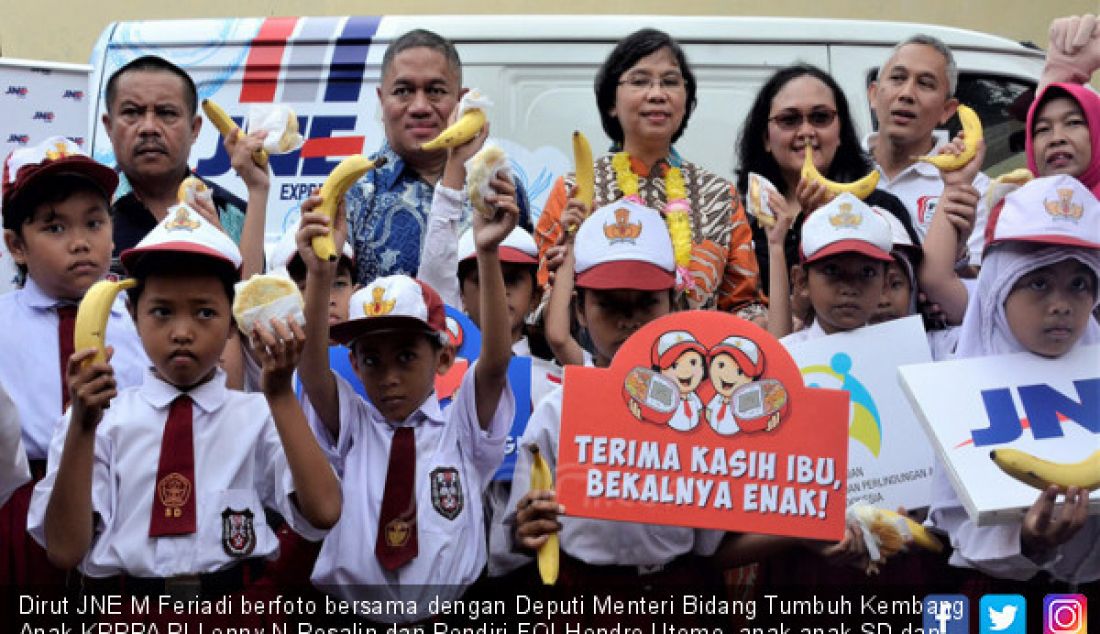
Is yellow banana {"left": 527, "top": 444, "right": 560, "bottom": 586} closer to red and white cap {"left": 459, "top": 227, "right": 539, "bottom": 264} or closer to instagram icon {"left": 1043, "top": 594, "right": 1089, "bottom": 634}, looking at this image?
red and white cap {"left": 459, "top": 227, "right": 539, "bottom": 264}

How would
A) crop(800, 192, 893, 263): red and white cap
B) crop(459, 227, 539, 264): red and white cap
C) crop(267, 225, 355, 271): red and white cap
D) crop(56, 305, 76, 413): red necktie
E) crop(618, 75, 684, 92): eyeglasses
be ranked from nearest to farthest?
crop(56, 305, 76, 413): red necktie < crop(800, 192, 893, 263): red and white cap < crop(267, 225, 355, 271): red and white cap < crop(459, 227, 539, 264): red and white cap < crop(618, 75, 684, 92): eyeglasses

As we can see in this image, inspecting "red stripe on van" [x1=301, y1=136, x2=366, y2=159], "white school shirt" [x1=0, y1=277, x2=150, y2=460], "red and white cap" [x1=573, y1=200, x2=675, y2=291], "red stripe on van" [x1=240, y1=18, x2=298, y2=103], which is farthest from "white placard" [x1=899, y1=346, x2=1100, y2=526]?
"red stripe on van" [x1=240, y1=18, x2=298, y2=103]

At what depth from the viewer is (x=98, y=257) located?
17.4ft

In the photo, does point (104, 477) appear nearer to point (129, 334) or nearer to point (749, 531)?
point (129, 334)

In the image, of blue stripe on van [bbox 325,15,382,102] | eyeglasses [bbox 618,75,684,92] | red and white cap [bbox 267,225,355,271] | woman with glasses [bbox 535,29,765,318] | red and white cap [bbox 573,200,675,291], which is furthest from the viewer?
blue stripe on van [bbox 325,15,382,102]

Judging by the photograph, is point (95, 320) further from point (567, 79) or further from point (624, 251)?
point (567, 79)

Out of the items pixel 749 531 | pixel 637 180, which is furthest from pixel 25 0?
pixel 749 531

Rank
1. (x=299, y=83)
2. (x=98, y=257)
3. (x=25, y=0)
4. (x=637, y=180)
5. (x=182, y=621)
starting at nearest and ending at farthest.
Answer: (x=182, y=621)
(x=98, y=257)
(x=637, y=180)
(x=299, y=83)
(x=25, y=0)

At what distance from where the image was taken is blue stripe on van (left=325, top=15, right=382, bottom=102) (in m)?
7.54

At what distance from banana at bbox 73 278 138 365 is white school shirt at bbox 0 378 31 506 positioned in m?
0.25

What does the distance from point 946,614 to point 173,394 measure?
7.23ft

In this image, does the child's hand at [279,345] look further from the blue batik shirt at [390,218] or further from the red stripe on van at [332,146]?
the red stripe on van at [332,146]

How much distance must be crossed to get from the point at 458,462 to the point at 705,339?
77 centimetres

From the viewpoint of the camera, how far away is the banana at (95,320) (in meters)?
4.53
